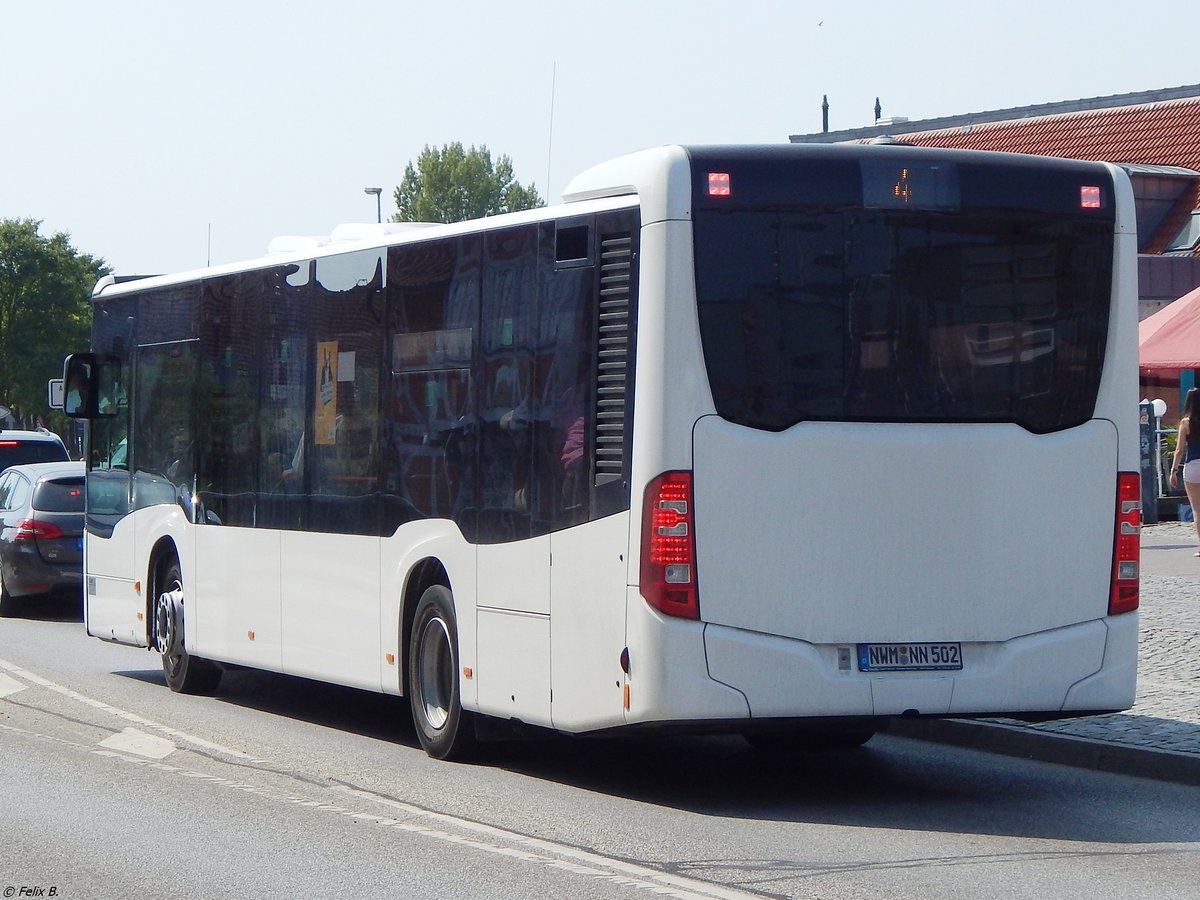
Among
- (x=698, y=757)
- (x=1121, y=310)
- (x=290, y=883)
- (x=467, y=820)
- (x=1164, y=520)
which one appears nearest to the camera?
(x=290, y=883)

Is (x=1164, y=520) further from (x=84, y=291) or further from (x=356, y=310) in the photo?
(x=84, y=291)

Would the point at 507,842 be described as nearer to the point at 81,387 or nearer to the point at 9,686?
the point at 9,686

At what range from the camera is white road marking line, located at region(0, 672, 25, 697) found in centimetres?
1426

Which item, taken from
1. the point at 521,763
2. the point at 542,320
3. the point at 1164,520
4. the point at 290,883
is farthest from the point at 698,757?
the point at 1164,520

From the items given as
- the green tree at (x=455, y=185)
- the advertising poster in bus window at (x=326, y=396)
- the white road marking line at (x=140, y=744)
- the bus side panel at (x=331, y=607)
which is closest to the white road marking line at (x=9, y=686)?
the white road marking line at (x=140, y=744)

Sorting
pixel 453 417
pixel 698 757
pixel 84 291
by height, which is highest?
pixel 84 291

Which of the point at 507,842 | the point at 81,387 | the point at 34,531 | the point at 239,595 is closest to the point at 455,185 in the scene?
the point at 34,531

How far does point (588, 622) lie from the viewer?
9.29 metres

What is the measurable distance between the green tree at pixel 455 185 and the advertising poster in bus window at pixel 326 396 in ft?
403

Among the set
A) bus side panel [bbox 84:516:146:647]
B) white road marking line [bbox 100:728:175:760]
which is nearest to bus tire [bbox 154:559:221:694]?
bus side panel [bbox 84:516:146:647]

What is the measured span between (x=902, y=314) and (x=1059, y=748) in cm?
290

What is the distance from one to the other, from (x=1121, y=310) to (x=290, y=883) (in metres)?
4.68

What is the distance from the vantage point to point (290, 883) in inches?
294

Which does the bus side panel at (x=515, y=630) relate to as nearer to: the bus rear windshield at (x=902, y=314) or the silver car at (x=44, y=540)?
the bus rear windshield at (x=902, y=314)
